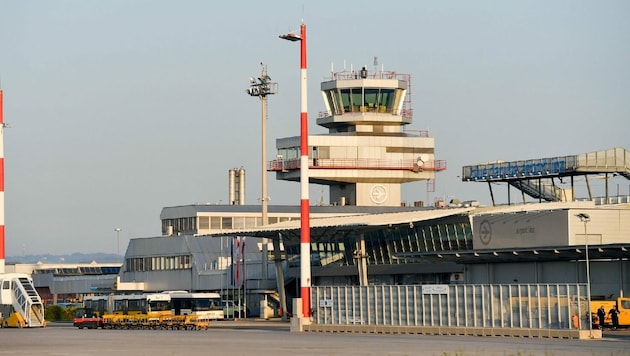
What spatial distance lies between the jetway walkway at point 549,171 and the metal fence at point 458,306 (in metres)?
31.7

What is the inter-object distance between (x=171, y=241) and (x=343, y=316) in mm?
60990

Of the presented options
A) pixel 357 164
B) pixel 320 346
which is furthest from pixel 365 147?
pixel 320 346

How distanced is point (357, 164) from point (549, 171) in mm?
33128

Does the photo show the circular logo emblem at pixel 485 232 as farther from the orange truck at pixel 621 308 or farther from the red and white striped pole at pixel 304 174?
the red and white striped pole at pixel 304 174

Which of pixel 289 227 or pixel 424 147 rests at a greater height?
pixel 424 147

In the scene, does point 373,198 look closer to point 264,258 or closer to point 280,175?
point 280,175

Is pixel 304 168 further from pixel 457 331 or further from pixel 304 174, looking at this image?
pixel 457 331

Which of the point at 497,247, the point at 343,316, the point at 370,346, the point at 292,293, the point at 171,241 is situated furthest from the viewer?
the point at 171,241

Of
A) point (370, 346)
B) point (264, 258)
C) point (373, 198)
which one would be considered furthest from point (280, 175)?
point (370, 346)

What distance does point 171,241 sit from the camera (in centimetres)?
13250

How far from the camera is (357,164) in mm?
131375

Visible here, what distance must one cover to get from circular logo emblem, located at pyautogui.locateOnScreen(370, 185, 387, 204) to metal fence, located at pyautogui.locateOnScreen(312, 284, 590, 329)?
58737mm

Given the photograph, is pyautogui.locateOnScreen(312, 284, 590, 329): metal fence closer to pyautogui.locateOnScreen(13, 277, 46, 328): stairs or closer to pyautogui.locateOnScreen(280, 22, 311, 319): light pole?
pyautogui.locateOnScreen(280, 22, 311, 319): light pole

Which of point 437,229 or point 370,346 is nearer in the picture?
point 370,346
